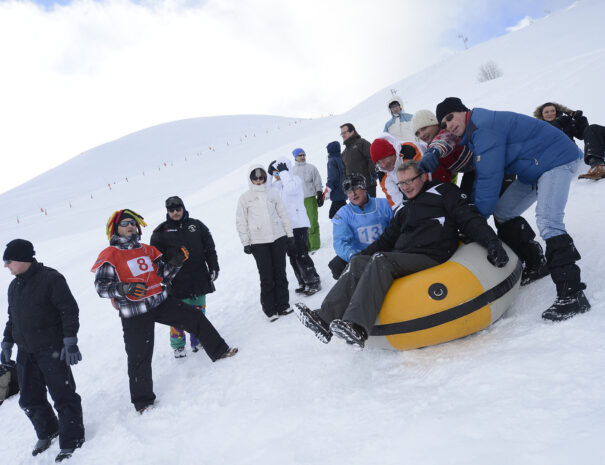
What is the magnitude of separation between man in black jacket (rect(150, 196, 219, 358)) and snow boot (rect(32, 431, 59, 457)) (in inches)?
54.9

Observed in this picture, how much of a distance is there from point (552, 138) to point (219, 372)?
145 inches

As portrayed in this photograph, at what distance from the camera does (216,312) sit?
19.3 ft

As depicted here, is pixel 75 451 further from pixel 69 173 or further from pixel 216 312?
pixel 69 173

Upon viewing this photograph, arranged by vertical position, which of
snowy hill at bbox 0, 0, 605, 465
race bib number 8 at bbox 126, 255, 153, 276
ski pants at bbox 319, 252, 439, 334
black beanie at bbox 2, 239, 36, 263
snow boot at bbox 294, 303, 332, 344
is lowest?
snowy hill at bbox 0, 0, 605, 465

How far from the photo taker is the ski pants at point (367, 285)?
2803 millimetres

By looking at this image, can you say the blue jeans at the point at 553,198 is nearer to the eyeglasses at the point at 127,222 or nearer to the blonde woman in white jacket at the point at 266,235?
the blonde woman in white jacket at the point at 266,235

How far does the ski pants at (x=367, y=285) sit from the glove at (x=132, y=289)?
1.72 meters

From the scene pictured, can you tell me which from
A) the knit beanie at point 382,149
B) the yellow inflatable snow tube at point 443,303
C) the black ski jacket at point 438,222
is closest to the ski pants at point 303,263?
the knit beanie at point 382,149

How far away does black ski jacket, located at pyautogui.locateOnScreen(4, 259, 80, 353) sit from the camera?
11.6 feet

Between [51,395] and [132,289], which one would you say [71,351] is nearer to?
[51,395]

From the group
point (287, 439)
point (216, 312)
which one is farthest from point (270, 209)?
point (287, 439)

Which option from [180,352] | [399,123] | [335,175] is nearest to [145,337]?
[180,352]

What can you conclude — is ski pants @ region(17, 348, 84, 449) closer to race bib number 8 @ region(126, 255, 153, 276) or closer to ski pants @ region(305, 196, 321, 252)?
race bib number 8 @ region(126, 255, 153, 276)

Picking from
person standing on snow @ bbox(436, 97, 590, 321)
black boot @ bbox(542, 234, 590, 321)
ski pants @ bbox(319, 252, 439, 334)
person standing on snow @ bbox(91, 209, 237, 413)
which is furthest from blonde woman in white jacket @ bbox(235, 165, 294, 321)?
black boot @ bbox(542, 234, 590, 321)
